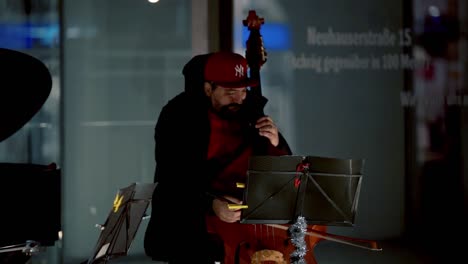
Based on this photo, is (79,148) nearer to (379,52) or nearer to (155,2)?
(155,2)

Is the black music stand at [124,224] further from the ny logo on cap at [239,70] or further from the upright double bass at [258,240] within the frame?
the ny logo on cap at [239,70]

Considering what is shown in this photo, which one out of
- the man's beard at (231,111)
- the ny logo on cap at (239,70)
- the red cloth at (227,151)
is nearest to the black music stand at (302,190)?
the red cloth at (227,151)

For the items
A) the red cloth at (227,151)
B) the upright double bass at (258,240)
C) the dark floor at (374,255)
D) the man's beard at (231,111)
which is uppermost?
the man's beard at (231,111)

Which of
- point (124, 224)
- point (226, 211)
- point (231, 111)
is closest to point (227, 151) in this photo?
point (231, 111)

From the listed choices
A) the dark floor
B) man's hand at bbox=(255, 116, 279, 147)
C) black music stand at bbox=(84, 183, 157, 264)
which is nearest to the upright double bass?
man's hand at bbox=(255, 116, 279, 147)

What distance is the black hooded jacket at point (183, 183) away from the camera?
2754mm

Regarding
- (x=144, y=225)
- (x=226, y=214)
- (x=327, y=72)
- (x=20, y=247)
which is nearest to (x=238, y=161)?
(x=226, y=214)

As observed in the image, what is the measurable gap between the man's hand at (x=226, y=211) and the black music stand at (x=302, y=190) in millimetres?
99

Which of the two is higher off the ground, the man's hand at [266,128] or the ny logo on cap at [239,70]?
the ny logo on cap at [239,70]

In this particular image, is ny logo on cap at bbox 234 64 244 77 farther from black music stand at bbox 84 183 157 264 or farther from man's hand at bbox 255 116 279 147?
black music stand at bbox 84 183 157 264

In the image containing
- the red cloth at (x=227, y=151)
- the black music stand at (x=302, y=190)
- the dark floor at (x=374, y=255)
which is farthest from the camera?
the dark floor at (x=374, y=255)

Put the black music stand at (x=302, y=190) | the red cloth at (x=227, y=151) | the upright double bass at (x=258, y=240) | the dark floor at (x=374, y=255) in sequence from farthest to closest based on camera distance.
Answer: the dark floor at (x=374, y=255), the red cloth at (x=227, y=151), the upright double bass at (x=258, y=240), the black music stand at (x=302, y=190)

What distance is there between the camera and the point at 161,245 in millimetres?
2816

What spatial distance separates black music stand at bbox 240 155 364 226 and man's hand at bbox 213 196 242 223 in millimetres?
99
